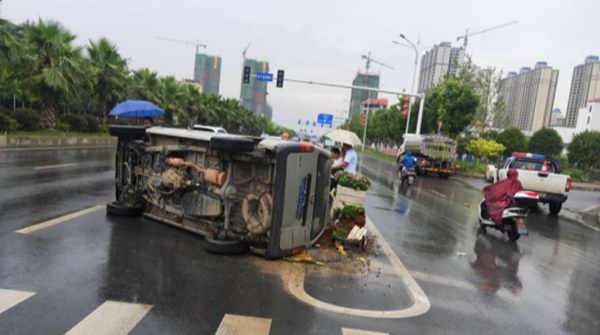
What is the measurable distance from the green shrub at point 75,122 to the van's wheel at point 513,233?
27.4 metres

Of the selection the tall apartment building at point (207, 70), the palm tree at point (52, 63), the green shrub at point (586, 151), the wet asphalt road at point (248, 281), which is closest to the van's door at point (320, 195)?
the wet asphalt road at point (248, 281)

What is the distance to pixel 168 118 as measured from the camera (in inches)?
1588

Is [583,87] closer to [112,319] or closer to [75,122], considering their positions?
[75,122]

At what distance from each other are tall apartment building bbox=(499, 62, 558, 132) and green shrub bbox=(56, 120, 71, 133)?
322 feet

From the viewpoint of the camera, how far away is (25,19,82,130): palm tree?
887 inches

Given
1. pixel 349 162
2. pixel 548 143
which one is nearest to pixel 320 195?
pixel 349 162

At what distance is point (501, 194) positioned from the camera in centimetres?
896

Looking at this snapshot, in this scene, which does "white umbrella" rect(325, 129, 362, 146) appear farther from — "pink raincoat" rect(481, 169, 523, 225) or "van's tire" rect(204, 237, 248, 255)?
"van's tire" rect(204, 237, 248, 255)

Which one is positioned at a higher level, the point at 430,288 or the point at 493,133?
the point at 493,133

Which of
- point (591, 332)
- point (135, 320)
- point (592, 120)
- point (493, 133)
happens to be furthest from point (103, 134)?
point (592, 120)

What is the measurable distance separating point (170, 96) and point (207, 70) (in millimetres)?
127416

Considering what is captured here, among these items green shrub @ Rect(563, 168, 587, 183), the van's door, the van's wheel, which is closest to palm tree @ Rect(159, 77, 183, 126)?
the van's door

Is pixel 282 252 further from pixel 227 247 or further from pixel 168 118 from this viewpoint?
pixel 168 118

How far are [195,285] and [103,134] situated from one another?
28.3 meters
